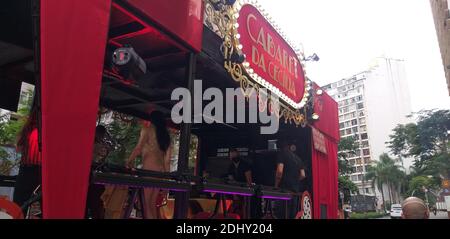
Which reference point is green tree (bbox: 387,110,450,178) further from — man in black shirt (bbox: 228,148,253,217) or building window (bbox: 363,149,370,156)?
building window (bbox: 363,149,370,156)

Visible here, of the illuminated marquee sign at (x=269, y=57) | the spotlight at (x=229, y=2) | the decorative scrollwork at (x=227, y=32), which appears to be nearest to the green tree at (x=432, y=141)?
the illuminated marquee sign at (x=269, y=57)

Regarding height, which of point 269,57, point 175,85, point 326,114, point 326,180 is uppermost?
point 269,57

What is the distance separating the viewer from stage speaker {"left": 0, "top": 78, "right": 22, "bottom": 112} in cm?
450

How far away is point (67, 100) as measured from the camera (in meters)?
2.07

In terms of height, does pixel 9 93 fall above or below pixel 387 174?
below

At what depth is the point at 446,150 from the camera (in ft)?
128

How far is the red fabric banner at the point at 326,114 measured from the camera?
7.34 m

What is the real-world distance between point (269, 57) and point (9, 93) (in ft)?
12.7

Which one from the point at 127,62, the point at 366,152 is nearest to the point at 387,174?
the point at 366,152

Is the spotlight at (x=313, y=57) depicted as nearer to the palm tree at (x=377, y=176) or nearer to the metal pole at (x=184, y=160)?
the metal pole at (x=184, y=160)

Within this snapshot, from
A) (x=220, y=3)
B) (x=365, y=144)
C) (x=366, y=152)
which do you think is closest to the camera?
(x=220, y=3)

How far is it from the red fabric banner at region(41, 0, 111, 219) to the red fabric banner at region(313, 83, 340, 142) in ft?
18.7

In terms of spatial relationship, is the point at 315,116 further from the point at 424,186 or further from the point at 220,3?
the point at 424,186

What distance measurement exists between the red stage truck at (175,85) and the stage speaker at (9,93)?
37cm
